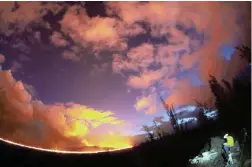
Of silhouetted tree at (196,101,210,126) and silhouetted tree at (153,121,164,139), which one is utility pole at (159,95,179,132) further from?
silhouetted tree at (196,101,210,126)

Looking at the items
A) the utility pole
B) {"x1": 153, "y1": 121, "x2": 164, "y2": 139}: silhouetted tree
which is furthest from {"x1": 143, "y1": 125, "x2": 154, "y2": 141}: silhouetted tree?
the utility pole

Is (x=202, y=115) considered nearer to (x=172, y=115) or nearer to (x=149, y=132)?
(x=172, y=115)

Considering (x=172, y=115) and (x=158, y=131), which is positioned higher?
(x=172, y=115)

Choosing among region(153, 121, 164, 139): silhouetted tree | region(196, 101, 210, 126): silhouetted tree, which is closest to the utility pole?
region(153, 121, 164, 139): silhouetted tree

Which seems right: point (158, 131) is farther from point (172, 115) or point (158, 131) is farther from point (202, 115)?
point (202, 115)

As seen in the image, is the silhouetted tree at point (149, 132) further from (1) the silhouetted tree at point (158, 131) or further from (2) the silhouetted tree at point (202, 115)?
(2) the silhouetted tree at point (202, 115)

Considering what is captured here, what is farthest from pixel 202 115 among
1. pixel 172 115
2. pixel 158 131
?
pixel 158 131

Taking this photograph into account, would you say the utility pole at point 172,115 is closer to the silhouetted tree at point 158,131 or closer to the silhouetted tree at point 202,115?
the silhouetted tree at point 158,131

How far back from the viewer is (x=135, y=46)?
3932 millimetres

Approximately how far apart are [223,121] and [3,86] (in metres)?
2.08

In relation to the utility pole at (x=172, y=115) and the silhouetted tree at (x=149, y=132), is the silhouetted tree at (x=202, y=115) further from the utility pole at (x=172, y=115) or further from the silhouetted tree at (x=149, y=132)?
the silhouetted tree at (x=149, y=132)

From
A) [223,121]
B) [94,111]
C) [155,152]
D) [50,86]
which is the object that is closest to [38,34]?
[50,86]

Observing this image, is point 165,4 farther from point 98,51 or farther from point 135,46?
point 98,51

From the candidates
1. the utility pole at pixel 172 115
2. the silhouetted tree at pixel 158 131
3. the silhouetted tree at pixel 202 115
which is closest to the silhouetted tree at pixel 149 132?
the silhouetted tree at pixel 158 131
